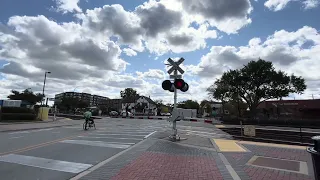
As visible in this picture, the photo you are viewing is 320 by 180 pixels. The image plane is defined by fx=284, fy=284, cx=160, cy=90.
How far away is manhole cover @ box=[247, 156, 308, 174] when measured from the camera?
809 cm

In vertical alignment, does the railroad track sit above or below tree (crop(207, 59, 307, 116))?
below

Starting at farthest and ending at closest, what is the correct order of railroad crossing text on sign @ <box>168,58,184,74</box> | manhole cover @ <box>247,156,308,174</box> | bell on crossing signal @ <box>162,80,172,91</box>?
railroad crossing text on sign @ <box>168,58,184,74</box> < bell on crossing signal @ <box>162,80,172,91</box> < manhole cover @ <box>247,156,308,174</box>

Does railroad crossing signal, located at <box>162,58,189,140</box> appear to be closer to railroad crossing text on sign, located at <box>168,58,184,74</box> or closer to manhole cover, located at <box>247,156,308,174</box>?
railroad crossing text on sign, located at <box>168,58,184,74</box>

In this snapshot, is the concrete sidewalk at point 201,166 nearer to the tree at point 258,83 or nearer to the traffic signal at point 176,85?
the traffic signal at point 176,85

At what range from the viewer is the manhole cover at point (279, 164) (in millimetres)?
8094

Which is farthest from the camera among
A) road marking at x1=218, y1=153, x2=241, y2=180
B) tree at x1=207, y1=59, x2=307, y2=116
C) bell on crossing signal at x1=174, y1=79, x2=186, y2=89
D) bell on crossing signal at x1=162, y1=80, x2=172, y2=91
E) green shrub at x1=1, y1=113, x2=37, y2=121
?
tree at x1=207, y1=59, x2=307, y2=116

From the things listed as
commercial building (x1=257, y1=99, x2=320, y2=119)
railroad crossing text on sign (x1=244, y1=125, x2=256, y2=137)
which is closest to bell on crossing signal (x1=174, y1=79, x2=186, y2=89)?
railroad crossing text on sign (x1=244, y1=125, x2=256, y2=137)

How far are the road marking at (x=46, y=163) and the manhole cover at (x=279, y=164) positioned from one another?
5.17m

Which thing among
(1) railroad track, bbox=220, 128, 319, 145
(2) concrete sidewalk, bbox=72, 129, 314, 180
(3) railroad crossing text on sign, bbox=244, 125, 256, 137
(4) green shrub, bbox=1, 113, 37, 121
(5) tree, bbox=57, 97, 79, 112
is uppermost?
(5) tree, bbox=57, 97, 79, 112

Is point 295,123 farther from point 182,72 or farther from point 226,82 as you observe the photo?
point 182,72

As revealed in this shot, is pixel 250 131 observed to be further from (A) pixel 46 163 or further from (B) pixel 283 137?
(A) pixel 46 163

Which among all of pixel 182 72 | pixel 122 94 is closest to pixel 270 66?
pixel 182 72

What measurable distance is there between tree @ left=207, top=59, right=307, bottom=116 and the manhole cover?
1664 inches

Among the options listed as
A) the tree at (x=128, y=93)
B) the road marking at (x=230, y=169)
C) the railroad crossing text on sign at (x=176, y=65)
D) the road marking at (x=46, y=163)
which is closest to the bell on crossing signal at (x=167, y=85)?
the railroad crossing text on sign at (x=176, y=65)
